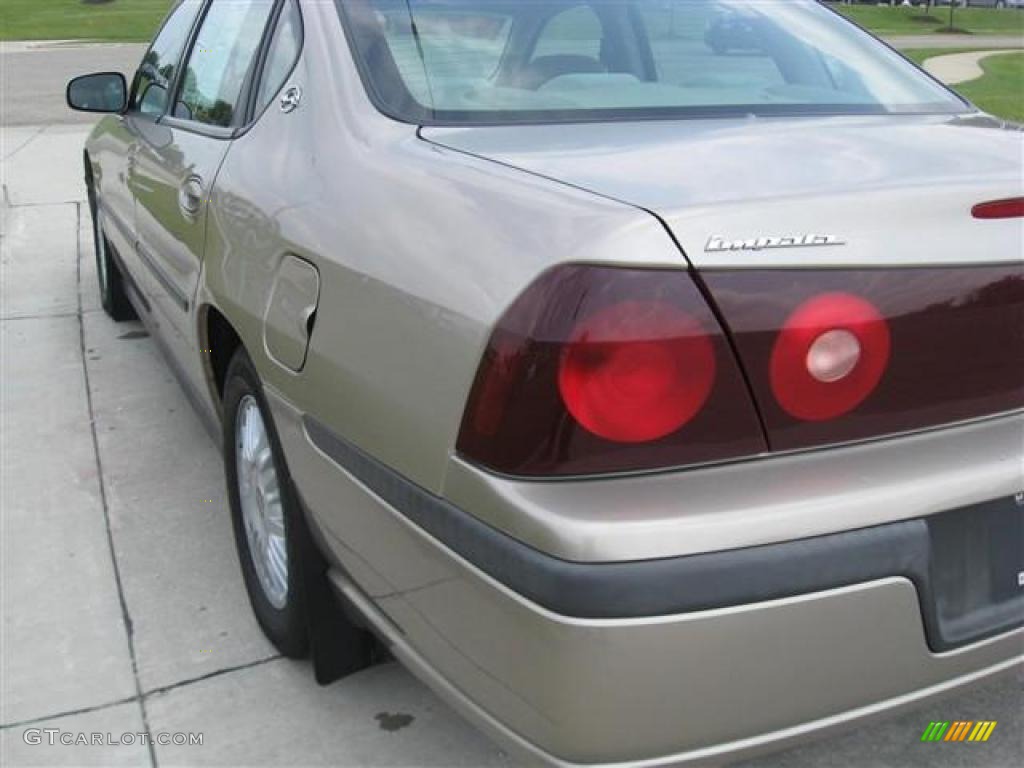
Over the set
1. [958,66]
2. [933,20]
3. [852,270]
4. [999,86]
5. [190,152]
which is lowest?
[933,20]

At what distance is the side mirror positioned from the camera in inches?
170

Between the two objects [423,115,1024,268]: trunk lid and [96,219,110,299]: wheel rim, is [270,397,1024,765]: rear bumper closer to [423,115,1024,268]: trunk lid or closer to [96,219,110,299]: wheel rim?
[423,115,1024,268]: trunk lid

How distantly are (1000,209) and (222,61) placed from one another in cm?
237

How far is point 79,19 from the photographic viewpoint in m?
30.8

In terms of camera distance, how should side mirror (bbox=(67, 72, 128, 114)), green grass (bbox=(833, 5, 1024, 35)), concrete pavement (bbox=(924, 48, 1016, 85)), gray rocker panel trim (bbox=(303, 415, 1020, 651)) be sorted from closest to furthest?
gray rocker panel trim (bbox=(303, 415, 1020, 651)) → side mirror (bbox=(67, 72, 128, 114)) → concrete pavement (bbox=(924, 48, 1016, 85)) → green grass (bbox=(833, 5, 1024, 35))

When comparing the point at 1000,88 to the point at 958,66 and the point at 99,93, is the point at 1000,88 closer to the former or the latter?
the point at 958,66

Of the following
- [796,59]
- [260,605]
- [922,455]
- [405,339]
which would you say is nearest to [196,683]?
[260,605]

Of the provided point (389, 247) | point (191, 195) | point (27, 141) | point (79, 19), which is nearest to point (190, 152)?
point (191, 195)

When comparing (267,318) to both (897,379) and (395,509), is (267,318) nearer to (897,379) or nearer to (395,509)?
(395,509)

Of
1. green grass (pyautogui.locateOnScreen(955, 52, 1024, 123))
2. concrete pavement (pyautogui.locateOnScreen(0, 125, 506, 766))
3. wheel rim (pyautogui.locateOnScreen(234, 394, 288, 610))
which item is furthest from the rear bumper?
green grass (pyautogui.locateOnScreen(955, 52, 1024, 123))

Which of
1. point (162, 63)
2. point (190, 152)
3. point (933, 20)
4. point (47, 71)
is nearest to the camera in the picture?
point (190, 152)

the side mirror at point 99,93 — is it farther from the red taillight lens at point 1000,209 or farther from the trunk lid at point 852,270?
the red taillight lens at point 1000,209

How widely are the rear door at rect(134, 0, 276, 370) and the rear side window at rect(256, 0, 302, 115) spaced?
0.12 m

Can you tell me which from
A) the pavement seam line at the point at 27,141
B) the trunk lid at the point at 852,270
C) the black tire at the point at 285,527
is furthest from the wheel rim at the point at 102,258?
the pavement seam line at the point at 27,141
